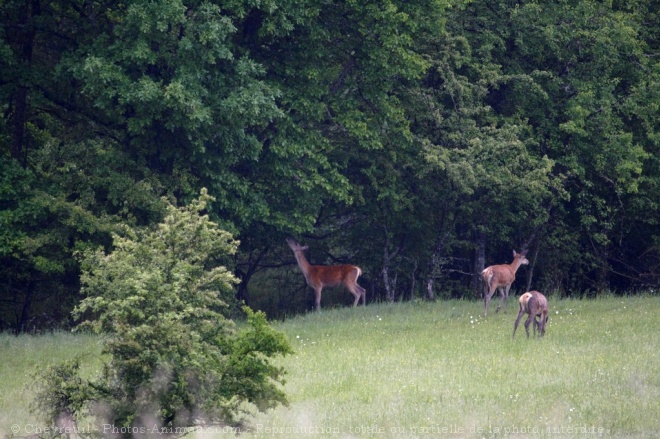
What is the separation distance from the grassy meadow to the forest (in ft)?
11.3

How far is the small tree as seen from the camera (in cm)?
945

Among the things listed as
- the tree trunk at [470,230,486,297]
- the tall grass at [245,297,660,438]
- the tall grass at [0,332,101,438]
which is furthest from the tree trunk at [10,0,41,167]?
the tree trunk at [470,230,486,297]

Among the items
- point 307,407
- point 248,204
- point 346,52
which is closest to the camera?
point 307,407

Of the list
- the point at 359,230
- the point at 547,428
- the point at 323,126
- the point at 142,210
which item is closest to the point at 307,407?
the point at 547,428

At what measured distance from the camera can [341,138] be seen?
23.8 m

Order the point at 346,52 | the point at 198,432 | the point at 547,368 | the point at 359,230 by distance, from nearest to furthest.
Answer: the point at 198,432, the point at 547,368, the point at 346,52, the point at 359,230

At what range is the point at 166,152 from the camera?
20.4 metres

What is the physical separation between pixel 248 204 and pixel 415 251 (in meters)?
7.07

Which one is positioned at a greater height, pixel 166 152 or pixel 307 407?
pixel 166 152

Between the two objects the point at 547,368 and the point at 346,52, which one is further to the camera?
the point at 346,52

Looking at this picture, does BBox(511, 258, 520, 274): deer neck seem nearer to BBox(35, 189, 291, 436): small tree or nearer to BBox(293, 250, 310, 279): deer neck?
BBox(293, 250, 310, 279): deer neck

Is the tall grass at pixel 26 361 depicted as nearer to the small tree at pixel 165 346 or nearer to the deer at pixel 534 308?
the small tree at pixel 165 346

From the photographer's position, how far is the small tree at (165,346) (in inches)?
372

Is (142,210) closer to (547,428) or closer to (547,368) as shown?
(547,368)
